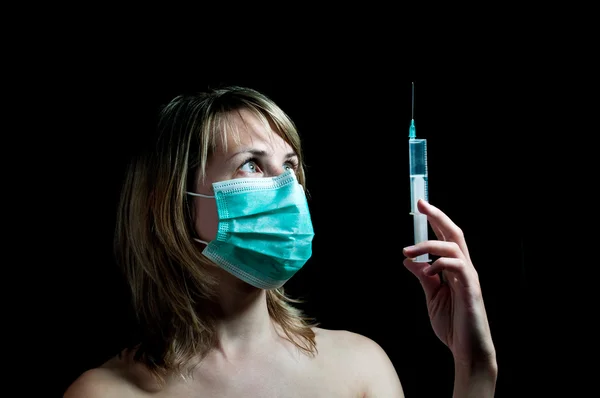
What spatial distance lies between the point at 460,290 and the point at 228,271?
0.79 metres

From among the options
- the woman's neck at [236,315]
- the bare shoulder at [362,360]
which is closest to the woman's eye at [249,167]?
the woman's neck at [236,315]

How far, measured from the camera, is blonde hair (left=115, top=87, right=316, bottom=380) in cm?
221

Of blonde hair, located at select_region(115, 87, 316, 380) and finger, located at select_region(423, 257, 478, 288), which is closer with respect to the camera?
finger, located at select_region(423, 257, 478, 288)

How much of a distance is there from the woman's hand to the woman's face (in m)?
0.55

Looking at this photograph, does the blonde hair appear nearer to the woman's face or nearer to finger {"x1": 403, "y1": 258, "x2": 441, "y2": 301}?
the woman's face

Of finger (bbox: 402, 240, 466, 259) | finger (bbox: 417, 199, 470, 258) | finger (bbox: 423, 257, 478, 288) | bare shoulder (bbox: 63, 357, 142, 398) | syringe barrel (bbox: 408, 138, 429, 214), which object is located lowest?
bare shoulder (bbox: 63, 357, 142, 398)

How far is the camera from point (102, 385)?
2.11 meters

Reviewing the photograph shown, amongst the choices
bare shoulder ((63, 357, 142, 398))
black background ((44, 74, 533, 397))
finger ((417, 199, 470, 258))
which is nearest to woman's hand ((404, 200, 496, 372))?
finger ((417, 199, 470, 258))

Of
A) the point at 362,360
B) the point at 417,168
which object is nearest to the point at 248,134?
the point at 417,168

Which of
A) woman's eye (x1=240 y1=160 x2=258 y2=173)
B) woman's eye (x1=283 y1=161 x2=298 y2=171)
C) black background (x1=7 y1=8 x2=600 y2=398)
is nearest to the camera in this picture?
woman's eye (x1=240 y1=160 x2=258 y2=173)

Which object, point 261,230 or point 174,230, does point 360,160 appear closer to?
point 261,230

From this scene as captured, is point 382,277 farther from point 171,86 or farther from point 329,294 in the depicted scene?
point 171,86

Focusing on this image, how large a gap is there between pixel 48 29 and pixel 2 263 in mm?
997

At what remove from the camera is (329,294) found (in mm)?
2988
